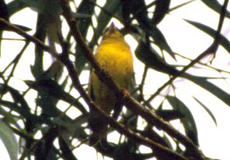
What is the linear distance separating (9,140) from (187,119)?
892mm

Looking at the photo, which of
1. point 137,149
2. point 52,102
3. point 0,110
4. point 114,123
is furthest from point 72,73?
point 137,149

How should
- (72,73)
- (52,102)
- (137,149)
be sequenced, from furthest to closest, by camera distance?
(137,149) < (52,102) < (72,73)

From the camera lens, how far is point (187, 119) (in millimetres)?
2359

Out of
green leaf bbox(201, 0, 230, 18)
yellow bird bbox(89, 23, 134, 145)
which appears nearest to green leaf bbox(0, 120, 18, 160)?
green leaf bbox(201, 0, 230, 18)

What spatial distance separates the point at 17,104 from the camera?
87.5 inches

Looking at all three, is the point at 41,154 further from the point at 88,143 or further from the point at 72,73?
the point at 72,73

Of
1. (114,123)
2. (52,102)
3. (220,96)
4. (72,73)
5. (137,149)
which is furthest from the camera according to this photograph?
(137,149)

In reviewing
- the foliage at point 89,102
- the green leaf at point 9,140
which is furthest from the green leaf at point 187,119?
the green leaf at point 9,140

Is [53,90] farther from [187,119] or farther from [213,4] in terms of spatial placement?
[213,4]

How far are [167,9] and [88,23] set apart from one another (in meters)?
0.41

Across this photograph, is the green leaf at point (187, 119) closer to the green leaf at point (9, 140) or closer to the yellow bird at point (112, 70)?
the yellow bird at point (112, 70)

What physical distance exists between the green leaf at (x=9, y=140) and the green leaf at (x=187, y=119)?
0.80m

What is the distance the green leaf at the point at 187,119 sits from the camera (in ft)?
7.66

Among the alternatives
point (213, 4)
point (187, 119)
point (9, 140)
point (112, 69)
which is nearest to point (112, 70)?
point (112, 69)
